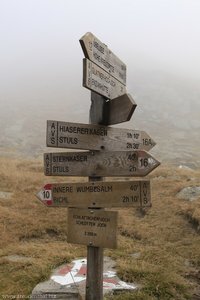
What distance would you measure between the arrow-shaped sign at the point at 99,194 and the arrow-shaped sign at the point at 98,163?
0.21 m

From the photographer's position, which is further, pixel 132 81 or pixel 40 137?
pixel 132 81

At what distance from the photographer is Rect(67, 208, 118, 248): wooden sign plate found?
22.1 feet

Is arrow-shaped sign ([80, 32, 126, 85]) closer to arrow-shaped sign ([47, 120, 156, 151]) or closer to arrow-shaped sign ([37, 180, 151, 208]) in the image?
arrow-shaped sign ([47, 120, 156, 151])

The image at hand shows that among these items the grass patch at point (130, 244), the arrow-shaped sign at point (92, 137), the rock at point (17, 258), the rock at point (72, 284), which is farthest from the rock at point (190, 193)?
the arrow-shaped sign at point (92, 137)

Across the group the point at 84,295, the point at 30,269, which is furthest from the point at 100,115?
the point at 30,269

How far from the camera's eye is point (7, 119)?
68.3 m

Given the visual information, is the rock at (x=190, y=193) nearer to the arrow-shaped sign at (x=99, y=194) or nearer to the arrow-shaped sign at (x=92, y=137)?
the arrow-shaped sign at (x=92, y=137)

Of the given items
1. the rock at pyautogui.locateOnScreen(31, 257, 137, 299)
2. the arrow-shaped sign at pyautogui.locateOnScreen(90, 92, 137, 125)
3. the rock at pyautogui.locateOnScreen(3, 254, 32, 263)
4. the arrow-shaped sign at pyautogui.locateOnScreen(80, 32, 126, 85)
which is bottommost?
the rock at pyautogui.locateOnScreen(31, 257, 137, 299)

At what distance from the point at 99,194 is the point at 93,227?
1.90 feet

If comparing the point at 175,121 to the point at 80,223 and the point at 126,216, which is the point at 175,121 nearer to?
the point at 126,216

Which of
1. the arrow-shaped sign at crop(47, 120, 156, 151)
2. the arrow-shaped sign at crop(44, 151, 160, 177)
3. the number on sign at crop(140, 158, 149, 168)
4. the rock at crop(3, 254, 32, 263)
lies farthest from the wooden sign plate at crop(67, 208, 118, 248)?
the rock at crop(3, 254, 32, 263)

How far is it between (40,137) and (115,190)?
176 feet

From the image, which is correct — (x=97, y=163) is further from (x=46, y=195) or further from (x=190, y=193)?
(x=190, y=193)

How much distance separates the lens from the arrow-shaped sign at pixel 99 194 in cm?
664
